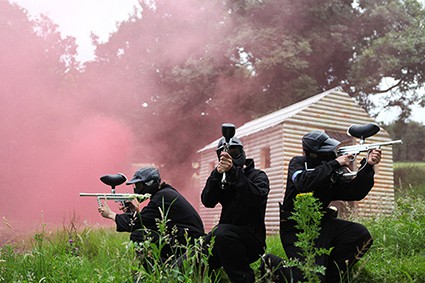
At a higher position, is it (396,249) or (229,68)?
(229,68)

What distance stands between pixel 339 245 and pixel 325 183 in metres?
0.60

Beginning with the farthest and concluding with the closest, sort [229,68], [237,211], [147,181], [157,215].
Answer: [229,68]
[147,181]
[157,215]
[237,211]

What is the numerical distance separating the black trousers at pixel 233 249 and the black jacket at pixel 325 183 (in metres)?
0.50

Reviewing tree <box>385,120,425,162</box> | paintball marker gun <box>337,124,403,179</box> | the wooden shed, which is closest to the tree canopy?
tree <box>385,120,425,162</box>

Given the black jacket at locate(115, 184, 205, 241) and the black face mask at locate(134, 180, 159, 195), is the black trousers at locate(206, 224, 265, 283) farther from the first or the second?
the black face mask at locate(134, 180, 159, 195)

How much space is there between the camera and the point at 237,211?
191 inches

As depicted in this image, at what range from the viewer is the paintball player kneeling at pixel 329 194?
452 cm

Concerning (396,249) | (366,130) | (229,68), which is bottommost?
(396,249)

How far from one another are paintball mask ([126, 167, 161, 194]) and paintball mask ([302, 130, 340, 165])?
72.3 inches

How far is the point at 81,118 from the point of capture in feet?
75.9

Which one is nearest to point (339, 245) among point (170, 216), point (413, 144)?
point (170, 216)

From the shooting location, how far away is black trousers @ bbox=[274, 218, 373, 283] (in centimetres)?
457

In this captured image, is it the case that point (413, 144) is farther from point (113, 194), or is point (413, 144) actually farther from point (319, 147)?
point (113, 194)

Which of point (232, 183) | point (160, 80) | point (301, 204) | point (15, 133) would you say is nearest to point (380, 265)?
point (232, 183)
